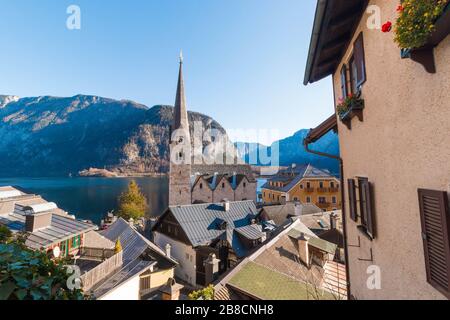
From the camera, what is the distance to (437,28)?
2115 mm

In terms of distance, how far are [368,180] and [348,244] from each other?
2504 millimetres

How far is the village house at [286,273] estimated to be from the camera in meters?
9.23

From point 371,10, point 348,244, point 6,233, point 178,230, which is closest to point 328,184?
point 178,230

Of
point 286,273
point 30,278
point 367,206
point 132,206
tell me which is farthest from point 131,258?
point 132,206

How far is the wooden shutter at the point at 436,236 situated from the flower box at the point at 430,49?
1.30 m

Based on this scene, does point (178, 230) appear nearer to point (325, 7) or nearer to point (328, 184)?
point (325, 7)

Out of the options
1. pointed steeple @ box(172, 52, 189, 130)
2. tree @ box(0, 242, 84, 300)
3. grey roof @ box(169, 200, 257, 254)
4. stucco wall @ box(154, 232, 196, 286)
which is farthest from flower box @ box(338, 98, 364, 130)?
pointed steeple @ box(172, 52, 189, 130)

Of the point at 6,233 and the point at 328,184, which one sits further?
the point at 328,184

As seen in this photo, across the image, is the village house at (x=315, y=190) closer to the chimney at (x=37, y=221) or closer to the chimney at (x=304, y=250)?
the chimney at (x=304, y=250)

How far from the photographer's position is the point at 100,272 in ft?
33.1

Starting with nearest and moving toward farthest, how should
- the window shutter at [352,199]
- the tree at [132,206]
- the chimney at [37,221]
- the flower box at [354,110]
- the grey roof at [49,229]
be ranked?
1. the flower box at [354,110]
2. the window shutter at [352,199]
3. the grey roof at [49,229]
4. the chimney at [37,221]
5. the tree at [132,206]

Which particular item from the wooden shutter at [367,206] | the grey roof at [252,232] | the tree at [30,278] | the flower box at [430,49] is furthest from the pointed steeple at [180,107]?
the flower box at [430,49]

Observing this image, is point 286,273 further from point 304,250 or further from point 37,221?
point 37,221

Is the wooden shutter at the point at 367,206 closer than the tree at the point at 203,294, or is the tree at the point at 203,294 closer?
the wooden shutter at the point at 367,206
